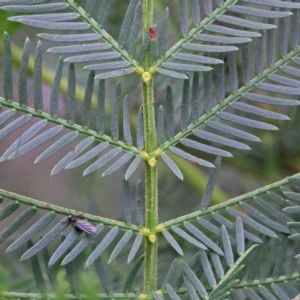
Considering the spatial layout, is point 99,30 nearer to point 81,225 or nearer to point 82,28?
point 82,28

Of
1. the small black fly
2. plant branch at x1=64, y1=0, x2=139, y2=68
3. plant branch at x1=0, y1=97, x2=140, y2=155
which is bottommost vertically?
the small black fly

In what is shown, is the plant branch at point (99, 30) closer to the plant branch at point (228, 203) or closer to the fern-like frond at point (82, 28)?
the fern-like frond at point (82, 28)

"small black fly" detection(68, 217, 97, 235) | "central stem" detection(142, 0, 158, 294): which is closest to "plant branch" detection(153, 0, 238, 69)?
"central stem" detection(142, 0, 158, 294)

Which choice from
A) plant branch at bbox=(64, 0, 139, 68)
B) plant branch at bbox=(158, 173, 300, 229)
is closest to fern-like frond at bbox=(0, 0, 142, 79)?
plant branch at bbox=(64, 0, 139, 68)

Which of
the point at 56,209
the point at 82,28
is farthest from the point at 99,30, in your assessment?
the point at 56,209

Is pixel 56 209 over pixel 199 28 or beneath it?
beneath

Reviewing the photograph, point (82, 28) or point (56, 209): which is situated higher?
point (82, 28)

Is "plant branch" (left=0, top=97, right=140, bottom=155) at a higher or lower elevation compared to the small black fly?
higher

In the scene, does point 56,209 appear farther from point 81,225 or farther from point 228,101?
point 228,101

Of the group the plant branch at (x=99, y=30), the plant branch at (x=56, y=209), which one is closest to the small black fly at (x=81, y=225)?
the plant branch at (x=56, y=209)

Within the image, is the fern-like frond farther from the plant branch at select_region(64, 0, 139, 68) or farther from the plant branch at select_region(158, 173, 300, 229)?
the plant branch at select_region(158, 173, 300, 229)

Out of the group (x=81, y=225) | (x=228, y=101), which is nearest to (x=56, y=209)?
(x=81, y=225)
